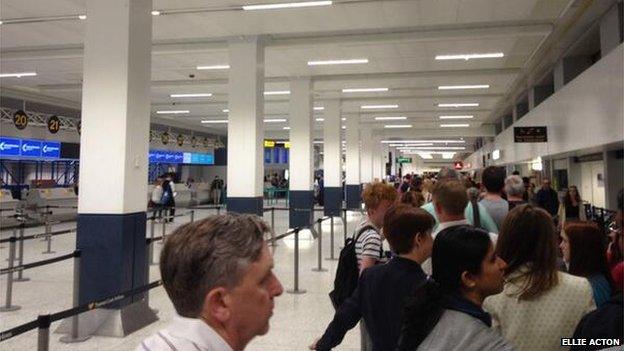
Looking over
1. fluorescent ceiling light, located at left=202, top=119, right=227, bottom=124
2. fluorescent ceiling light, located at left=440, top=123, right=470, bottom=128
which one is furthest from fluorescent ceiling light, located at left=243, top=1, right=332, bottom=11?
fluorescent ceiling light, located at left=440, top=123, right=470, bottom=128

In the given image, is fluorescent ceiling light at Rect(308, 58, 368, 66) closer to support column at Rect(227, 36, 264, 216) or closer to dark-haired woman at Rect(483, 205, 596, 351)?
support column at Rect(227, 36, 264, 216)

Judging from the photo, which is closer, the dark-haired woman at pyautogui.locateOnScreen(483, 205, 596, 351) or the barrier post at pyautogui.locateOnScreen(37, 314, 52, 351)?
the dark-haired woman at pyautogui.locateOnScreen(483, 205, 596, 351)

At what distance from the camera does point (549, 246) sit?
6.70 ft

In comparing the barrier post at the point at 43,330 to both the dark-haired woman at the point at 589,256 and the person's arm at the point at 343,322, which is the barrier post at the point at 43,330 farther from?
the dark-haired woman at the point at 589,256

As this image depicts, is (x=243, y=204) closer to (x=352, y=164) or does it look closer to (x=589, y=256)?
(x=589, y=256)

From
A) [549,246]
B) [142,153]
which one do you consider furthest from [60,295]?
[549,246]

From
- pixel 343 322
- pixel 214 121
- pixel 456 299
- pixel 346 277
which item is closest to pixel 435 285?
pixel 456 299

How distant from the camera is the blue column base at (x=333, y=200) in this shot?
54.7 ft

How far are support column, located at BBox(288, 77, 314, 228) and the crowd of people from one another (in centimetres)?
1025

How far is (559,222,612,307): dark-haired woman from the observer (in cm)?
219

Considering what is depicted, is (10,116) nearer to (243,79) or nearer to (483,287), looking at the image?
(243,79)

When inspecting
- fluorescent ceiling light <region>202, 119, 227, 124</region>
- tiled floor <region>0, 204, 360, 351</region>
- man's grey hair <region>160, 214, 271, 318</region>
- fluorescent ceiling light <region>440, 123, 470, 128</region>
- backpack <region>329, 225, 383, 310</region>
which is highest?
fluorescent ceiling light <region>440, 123, 470, 128</region>

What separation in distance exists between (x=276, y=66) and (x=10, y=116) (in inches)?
411

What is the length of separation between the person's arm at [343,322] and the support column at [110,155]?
3536mm
